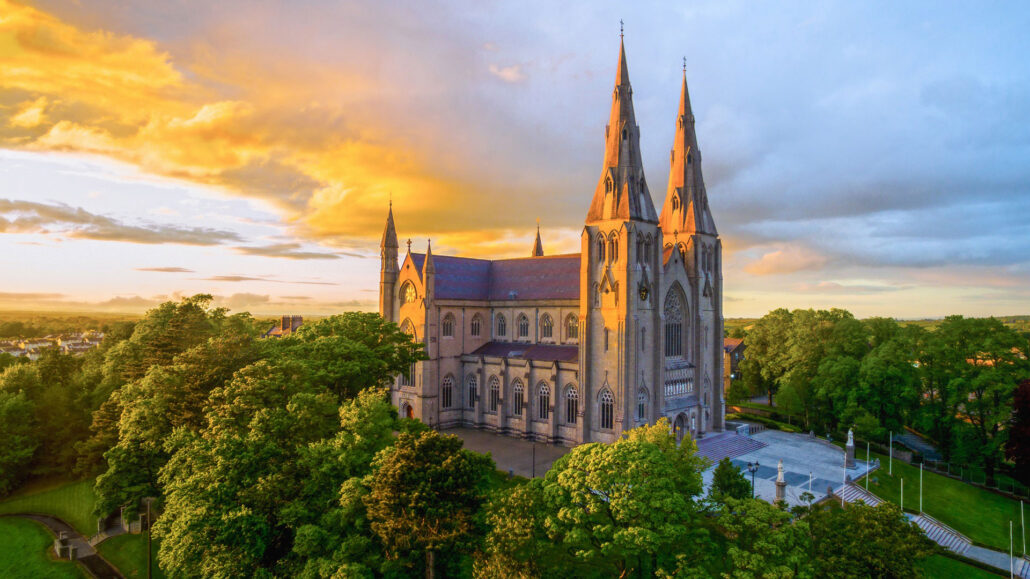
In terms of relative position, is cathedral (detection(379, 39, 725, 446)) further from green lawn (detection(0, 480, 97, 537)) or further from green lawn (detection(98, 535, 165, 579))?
green lawn (detection(0, 480, 97, 537))

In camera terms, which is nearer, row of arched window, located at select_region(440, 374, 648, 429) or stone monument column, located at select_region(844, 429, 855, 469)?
row of arched window, located at select_region(440, 374, 648, 429)

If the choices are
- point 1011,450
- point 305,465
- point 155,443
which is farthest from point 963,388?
point 155,443

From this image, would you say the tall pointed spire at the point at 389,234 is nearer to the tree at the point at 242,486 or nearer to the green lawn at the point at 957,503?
the tree at the point at 242,486

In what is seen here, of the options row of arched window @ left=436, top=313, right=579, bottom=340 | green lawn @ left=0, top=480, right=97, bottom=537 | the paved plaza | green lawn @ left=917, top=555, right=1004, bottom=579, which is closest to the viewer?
green lawn @ left=917, top=555, right=1004, bottom=579

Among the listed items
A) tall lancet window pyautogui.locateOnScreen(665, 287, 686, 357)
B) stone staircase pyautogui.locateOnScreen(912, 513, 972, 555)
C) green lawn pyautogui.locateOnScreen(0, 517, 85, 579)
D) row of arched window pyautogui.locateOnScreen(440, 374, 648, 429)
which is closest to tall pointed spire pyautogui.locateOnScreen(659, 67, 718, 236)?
tall lancet window pyautogui.locateOnScreen(665, 287, 686, 357)

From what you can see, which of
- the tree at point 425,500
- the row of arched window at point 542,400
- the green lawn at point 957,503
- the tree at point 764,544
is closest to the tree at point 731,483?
the tree at point 764,544

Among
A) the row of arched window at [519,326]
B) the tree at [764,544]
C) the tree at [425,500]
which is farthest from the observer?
the row of arched window at [519,326]

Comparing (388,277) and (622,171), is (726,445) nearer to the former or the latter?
(622,171)
